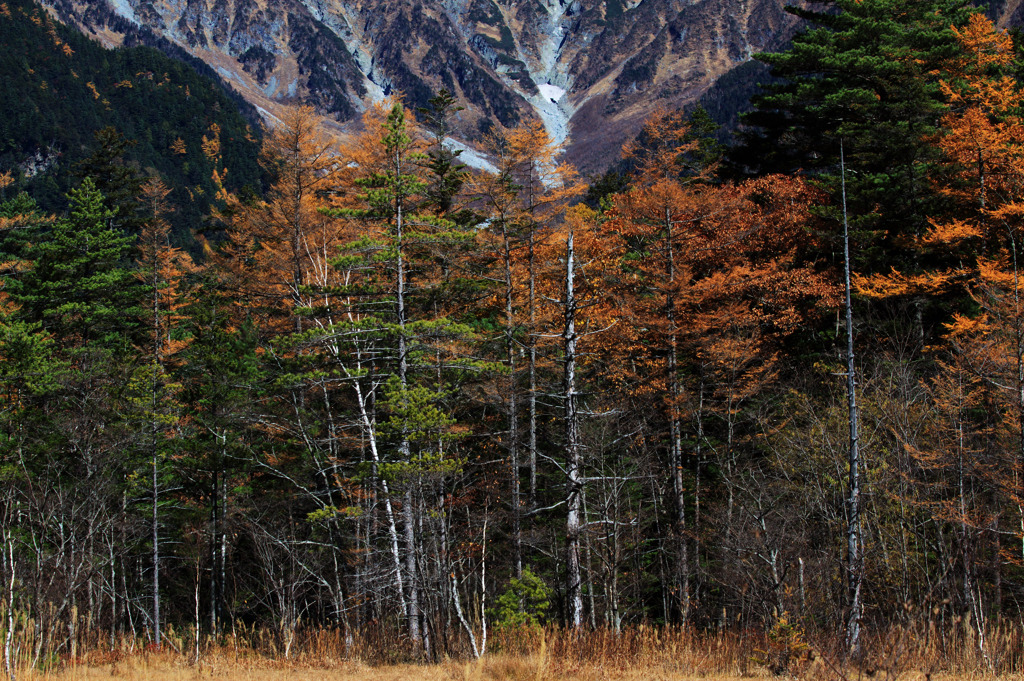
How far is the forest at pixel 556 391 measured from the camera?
49.2 ft

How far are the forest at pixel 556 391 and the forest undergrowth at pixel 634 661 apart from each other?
1.88m

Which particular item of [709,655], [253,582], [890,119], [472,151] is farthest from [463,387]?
[472,151]

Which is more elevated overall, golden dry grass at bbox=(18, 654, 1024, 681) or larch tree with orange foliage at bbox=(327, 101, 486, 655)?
larch tree with orange foliage at bbox=(327, 101, 486, 655)

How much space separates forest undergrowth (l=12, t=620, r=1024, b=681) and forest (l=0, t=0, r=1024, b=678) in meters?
1.88

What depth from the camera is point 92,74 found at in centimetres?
11269

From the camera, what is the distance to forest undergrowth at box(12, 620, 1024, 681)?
7715 millimetres

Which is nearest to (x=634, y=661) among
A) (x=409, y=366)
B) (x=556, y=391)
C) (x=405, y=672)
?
(x=405, y=672)

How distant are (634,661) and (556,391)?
1177cm

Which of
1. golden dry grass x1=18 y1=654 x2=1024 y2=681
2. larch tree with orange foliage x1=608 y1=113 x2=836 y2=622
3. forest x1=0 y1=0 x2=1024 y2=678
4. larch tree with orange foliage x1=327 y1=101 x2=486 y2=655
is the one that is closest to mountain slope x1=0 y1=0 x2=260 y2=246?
forest x1=0 y1=0 x2=1024 y2=678

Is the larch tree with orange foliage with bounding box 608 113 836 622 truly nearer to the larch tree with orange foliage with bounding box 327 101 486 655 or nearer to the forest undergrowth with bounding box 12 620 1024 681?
the larch tree with orange foliage with bounding box 327 101 486 655

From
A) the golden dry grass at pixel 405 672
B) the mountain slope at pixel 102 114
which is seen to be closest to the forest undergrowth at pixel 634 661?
the golden dry grass at pixel 405 672

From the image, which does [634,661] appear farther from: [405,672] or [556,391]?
[556,391]

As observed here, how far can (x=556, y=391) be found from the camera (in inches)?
795

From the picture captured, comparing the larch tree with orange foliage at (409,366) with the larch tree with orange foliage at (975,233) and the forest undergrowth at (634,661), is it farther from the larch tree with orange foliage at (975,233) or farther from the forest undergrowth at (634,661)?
the larch tree with orange foliage at (975,233)
